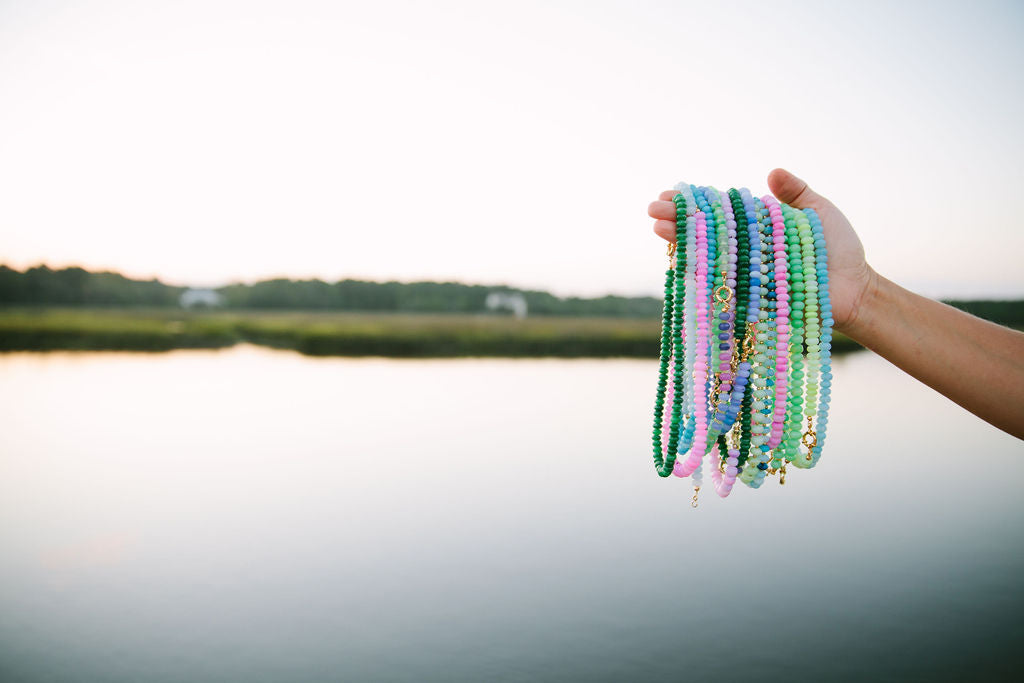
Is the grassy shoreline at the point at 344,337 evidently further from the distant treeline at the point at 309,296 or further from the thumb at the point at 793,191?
the thumb at the point at 793,191

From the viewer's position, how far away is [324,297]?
1939 inches

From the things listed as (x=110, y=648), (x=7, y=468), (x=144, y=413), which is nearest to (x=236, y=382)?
(x=144, y=413)

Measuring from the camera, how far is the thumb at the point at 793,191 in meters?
1.82

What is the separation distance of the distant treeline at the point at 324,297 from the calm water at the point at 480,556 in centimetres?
2829

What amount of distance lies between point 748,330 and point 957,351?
0.48 meters

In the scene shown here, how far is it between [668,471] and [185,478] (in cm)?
837

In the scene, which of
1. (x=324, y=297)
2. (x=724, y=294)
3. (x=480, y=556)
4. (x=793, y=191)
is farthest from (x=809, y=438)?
(x=324, y=297)

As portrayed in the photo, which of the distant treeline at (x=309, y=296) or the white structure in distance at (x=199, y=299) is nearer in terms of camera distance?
the distant treeline at (x=309, y=296)

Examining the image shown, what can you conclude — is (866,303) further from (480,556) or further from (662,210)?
(480,556)

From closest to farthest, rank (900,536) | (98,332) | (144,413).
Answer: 1. (900,536)
2. (144,413)
3. (98,332)

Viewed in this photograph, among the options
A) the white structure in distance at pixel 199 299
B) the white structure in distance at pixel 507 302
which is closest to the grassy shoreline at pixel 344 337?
the white structure in distance at pixel 507 302

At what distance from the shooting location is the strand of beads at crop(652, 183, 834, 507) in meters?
1.75

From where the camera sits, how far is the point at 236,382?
16.5 meters

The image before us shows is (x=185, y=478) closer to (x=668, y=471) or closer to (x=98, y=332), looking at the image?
(x=668, y=471)
